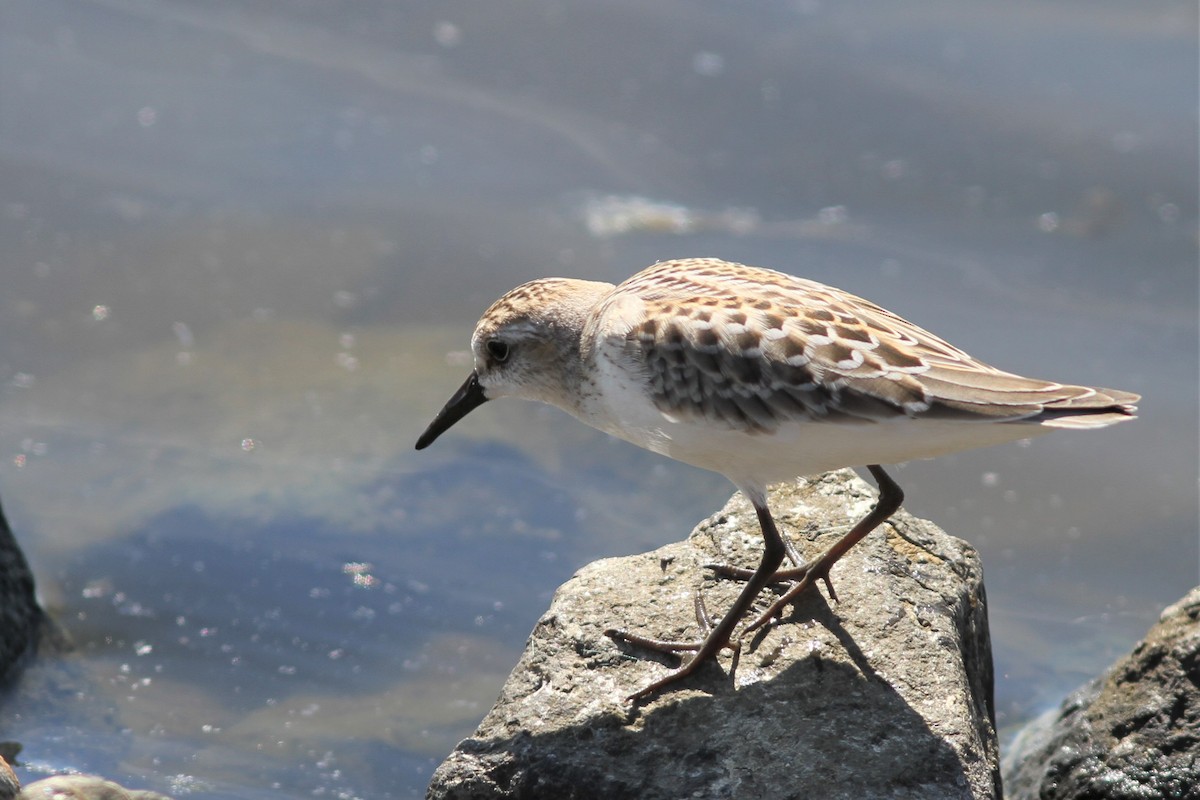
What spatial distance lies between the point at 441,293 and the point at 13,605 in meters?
4.29

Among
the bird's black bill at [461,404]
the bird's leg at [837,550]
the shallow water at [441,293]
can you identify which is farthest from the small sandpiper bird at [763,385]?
the shallow water at [441,293]

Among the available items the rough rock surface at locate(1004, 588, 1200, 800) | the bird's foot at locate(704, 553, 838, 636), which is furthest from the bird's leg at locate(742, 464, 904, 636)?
the rough rock surface at locate(1004, 588, 1200, 800)

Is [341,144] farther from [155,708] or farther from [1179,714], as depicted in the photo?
[1179,714]

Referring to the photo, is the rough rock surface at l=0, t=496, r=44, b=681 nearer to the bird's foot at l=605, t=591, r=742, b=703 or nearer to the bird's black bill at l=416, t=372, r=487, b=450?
the bird's black bill at l=416, t=372, r=487, b=450

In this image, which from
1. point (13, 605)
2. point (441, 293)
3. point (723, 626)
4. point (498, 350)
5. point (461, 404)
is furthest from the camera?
point (441, 293)

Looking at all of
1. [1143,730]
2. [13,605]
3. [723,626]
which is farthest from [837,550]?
[13,605]

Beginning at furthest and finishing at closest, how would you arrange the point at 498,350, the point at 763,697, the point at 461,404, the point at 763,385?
the point at 461,404, the point at 498,350, the point at 763,697, the point at 763,385

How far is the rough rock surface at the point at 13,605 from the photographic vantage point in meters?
7.48

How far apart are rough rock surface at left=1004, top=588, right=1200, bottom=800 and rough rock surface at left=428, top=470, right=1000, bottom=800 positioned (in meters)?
0.41

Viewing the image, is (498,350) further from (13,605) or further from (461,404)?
(13,605)

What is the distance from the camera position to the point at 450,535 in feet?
29.9

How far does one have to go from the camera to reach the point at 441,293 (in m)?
11.0

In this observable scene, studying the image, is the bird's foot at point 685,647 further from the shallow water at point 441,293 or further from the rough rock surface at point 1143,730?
the rough rock surface at point 1143,730

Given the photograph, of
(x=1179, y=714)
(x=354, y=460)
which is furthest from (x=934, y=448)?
(x=354, y=460)
